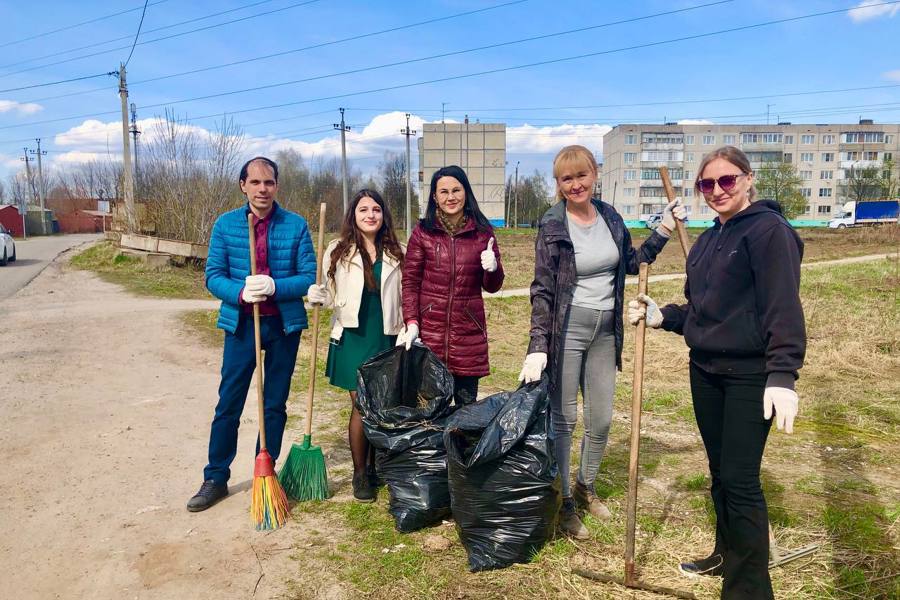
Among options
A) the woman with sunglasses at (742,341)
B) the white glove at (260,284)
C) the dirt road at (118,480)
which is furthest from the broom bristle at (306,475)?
the woman with sunglasses at (742,341)

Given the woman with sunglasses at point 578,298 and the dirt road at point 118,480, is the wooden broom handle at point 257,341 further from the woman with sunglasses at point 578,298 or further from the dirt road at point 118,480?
the woman with sunglasses at point 578,298

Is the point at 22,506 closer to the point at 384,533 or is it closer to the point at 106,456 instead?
the point at 106,456

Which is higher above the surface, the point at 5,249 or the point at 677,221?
the point at 677,221

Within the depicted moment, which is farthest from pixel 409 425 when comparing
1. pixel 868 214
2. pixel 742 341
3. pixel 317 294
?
pixel 868 214

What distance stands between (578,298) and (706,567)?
4.20ft

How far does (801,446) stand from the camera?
4.27 meters

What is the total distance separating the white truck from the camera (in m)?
37.7

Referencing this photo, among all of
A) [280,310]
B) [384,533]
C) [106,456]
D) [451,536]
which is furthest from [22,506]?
[451,536]

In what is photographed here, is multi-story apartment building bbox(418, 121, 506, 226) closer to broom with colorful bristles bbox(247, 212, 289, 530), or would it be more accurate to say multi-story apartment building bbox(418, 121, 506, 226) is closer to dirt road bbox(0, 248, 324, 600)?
dirt road bbox(0, 248, 324, 600)

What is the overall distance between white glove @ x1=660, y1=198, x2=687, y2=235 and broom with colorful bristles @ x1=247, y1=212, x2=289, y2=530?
205 cm

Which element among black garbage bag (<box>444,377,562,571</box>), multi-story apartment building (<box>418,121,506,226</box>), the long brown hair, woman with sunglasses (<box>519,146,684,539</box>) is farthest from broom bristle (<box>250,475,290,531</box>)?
multi-story apartment building (<box>418,121,506,226</box>)

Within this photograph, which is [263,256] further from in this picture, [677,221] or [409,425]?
[677,221]

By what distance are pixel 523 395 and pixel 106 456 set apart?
297 centimetres

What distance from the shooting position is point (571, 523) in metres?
2.95
